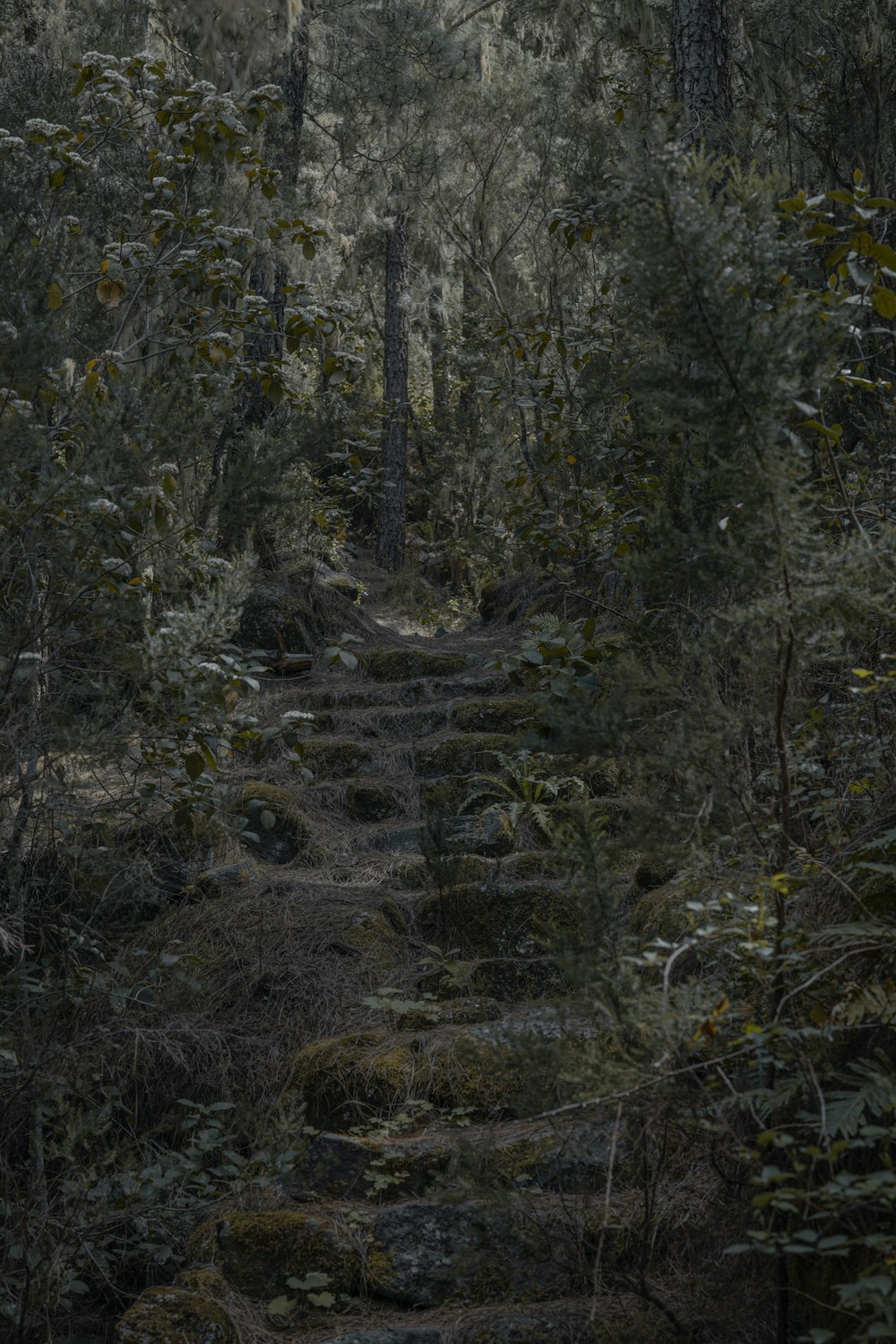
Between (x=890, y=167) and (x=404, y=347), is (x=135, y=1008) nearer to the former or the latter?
(x=890, y=167)

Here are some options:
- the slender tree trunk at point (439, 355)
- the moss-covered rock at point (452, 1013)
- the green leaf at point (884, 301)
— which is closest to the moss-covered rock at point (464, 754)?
the moss-covered rock at point (452, 1013)

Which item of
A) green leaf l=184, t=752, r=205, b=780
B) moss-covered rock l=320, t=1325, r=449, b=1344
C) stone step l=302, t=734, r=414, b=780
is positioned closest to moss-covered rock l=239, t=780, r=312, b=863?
stone step l=302, t=734, r=414, b=780

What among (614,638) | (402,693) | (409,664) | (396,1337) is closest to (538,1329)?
(396,1337)

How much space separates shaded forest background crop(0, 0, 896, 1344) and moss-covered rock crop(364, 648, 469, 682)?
920mm

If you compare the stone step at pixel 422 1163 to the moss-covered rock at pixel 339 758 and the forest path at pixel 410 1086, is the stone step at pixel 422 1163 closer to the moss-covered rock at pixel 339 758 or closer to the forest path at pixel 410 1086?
the forest path at pixel 410 1086

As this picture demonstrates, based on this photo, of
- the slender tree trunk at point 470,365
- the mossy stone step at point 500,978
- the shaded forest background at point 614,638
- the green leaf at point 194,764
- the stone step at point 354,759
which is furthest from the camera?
the slender tree trunk at point 470,365

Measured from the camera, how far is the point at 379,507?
14.0m

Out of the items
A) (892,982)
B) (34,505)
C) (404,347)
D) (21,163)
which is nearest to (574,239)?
(21,163)

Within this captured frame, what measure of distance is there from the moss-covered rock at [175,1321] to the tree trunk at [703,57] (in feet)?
15.2

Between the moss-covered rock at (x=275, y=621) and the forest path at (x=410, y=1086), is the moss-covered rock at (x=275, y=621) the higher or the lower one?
the higher one

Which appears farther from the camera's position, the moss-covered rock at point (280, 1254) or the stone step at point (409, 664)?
the stone step at point (409, 664)

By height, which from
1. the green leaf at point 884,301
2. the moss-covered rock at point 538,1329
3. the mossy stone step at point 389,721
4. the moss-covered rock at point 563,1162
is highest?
the green leaf at point 884,301

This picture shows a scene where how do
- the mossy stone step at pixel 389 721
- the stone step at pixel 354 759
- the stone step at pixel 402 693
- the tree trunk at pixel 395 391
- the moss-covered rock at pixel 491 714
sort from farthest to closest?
the tree trunk at pixel 395 391, the stone step at pixel 402 693, the mossy stone step at pixel 389 721, the moss-covered rock at pixel 491 714, the stone step at pixel 354 759

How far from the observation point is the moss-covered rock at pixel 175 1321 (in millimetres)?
2400
